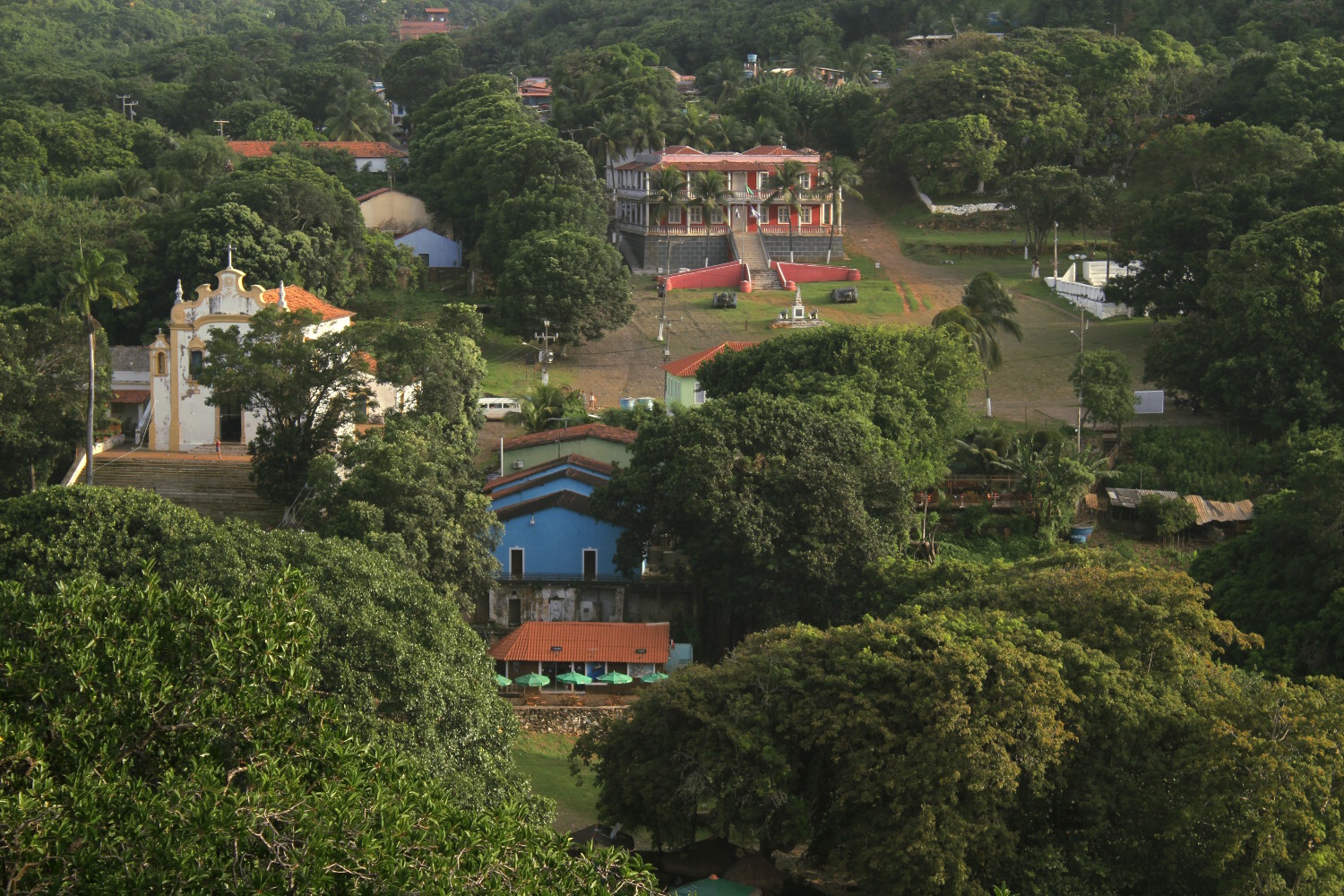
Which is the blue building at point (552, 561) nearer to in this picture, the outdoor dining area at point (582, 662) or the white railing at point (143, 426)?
the outdoor dining area at point (582, 662)

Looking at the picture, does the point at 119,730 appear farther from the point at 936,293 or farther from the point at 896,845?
the point at 936,293

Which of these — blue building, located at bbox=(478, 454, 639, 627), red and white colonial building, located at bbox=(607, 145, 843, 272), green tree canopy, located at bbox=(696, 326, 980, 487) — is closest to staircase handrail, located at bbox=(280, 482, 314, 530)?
blue building, located at bbox=(478, 454, 639, 627)

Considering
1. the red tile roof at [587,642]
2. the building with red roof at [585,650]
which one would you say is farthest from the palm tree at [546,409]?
the building with red roof at [585,650]

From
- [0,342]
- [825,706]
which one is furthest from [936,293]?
[825,706]

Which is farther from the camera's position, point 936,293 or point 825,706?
point 936,293

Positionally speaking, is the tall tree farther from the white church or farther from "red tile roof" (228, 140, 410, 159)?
"red tile roof" (228, 140, 410, 159)

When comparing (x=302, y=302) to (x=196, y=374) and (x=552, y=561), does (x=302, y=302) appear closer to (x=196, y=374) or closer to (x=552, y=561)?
(x=196, y=374)

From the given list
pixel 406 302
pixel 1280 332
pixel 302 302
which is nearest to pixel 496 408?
pixel 302 302
